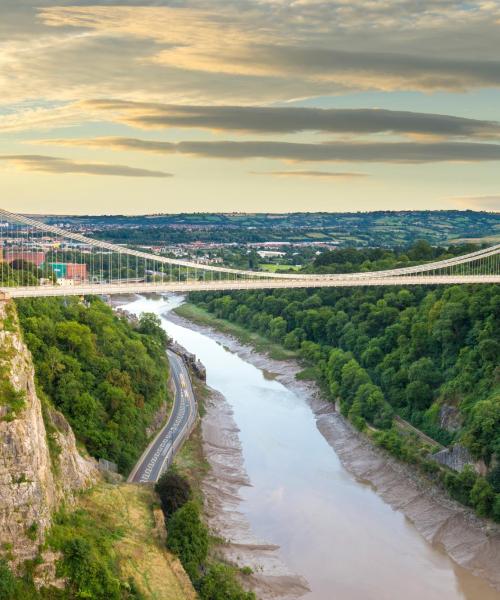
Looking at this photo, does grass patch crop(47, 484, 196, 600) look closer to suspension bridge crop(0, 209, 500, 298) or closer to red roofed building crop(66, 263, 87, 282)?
suspension bridge crop(0, 209, 500, 298)

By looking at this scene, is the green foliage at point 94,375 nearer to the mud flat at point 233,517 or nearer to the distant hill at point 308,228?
the mud flat at point 233,517

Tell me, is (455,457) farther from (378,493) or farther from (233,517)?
(233,517)

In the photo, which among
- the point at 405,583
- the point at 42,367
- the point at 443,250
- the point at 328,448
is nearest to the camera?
the point at 405,583

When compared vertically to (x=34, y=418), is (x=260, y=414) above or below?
below

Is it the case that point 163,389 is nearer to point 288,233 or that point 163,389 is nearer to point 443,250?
point 443,250

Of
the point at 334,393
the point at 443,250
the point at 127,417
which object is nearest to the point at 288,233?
the point at 443,250

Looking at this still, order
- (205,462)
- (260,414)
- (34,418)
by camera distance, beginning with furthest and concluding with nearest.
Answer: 1. (260,414)
2. (205,462)
3. (34,418)

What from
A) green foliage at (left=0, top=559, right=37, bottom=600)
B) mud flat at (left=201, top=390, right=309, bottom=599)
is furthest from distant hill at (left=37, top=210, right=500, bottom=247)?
green foliage at (left=0, top=559, right=37, bottom=600)
